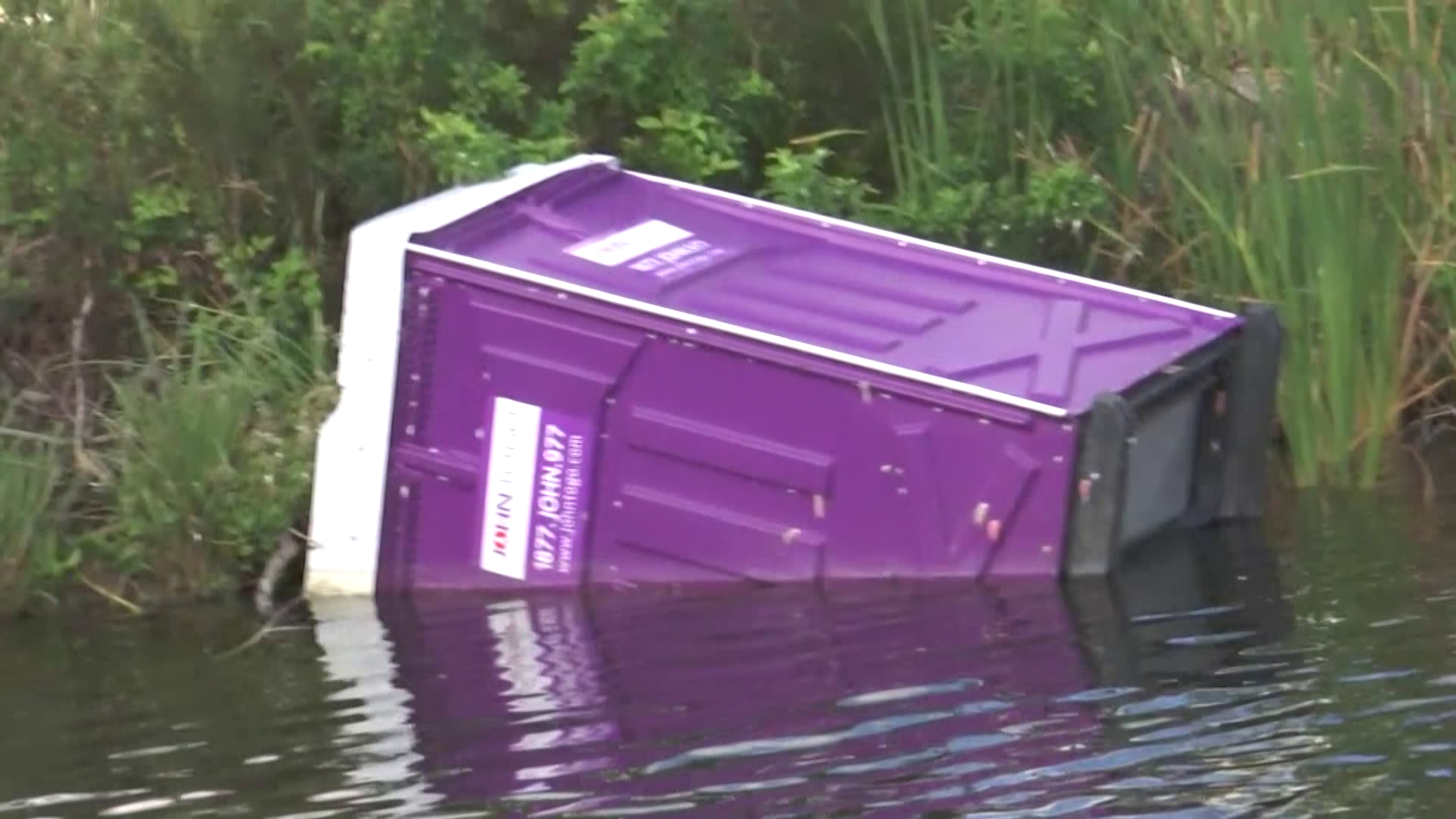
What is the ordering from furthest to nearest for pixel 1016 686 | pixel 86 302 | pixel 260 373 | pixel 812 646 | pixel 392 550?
pixel 86 302
pixel 260 373
pixel 392 550
pixel 812 646
pixel 1016 686

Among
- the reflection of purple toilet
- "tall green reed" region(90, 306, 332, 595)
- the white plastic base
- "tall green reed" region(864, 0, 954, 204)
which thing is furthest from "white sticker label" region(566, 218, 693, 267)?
"tall green reed" region(864, 0, 954, 204)

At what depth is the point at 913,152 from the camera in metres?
9.74

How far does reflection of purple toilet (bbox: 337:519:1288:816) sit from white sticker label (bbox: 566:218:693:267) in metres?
1.10

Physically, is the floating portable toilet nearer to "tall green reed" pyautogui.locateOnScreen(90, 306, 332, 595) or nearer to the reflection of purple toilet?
the reflection of purple toilet

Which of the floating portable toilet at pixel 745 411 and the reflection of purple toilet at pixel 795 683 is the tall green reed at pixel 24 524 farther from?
the reflection of purple toilet at pixel 795 683

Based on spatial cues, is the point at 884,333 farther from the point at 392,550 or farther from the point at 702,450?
the point at 392,550

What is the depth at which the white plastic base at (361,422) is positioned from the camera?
789 cm

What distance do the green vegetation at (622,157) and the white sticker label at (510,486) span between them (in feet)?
2.98

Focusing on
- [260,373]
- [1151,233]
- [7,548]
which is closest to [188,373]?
[260,373]

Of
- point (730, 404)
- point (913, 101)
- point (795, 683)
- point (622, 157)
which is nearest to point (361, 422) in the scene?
→ point (730, 404)

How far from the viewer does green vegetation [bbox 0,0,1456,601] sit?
28.3 ft

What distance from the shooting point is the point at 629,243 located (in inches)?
321

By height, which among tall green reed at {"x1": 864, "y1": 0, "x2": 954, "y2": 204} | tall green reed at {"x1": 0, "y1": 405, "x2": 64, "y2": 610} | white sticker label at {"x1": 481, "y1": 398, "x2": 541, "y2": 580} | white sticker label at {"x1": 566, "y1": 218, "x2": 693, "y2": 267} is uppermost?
tall green reed at {"x1": 864, "y1": 0, "x2": 954, "y2": 204}

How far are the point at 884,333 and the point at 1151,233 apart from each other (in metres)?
2.43
